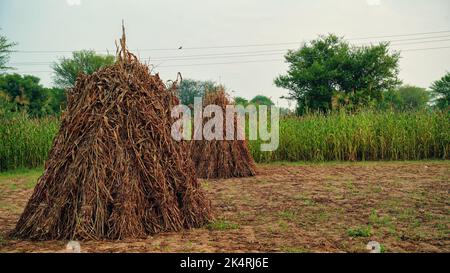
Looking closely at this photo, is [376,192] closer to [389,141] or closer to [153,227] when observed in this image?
[153,227]

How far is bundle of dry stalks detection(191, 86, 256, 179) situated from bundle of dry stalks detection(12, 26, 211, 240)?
5.39 meters

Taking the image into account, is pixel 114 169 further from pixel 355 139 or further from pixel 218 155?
pixel 355 139

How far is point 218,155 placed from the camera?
1112 cm

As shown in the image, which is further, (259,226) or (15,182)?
(15,182)

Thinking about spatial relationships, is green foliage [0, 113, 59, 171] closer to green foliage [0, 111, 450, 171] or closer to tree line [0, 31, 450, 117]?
green foliage [0, 111, 450, 171]

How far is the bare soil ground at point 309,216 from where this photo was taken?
470cm

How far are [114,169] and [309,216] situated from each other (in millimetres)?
2682

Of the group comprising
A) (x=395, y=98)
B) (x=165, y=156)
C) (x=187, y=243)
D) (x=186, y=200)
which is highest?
(x=395, y=98)

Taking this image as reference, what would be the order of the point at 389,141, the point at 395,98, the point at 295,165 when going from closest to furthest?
the point at 295,165 → the point at 389,141 → the point at 395,98

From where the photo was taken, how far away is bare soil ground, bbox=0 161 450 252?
470 cm

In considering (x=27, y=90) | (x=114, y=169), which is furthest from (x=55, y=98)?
(x=114, y=169)

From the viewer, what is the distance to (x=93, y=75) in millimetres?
5383

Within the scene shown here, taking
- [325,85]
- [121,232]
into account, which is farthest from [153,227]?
[325,85]

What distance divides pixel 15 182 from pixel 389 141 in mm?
10876
